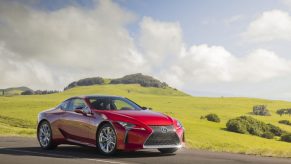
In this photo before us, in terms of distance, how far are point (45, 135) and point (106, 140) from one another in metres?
3.04

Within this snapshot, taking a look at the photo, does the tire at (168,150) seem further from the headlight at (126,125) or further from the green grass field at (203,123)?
the green grass field at (203,123)

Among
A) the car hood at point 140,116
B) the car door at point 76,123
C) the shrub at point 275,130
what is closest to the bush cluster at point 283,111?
the shrub at point 275,130

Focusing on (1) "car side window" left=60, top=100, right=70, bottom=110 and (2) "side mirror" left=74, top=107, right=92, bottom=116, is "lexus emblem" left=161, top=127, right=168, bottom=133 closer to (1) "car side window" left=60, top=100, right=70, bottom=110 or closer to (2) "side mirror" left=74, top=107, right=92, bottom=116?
(2) "side mirror" left=74, top=107, right=92, bottom=116

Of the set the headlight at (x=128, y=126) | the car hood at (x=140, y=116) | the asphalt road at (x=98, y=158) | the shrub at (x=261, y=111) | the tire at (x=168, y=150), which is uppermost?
the shrub at (x=261, y=111)

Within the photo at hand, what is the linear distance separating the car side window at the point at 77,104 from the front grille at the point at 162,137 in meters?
2.41

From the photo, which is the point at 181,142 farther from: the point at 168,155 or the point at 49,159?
the point at 49,159

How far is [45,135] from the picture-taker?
15.0 m

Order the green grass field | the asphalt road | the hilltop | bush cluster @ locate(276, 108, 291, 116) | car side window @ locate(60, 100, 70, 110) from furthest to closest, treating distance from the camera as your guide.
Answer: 1. bush cluster @ locate(276, 108, 291, 116)
2. the hilltop
3. the green grass field
4. car side window @ locate(60, 100, 70, 110)
5. the asphalt road

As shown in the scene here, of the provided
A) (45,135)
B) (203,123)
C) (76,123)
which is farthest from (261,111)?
(76,123)

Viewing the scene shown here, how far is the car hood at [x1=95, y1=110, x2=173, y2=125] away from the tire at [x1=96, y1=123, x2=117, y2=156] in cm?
29

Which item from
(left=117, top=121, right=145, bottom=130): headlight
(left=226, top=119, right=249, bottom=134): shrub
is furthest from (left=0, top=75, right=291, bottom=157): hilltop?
(left=117, top=121, right=145, bottom=130): headlight

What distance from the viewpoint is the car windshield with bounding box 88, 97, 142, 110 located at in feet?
44.2

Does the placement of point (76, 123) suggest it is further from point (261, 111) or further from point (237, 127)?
point (261, 111)

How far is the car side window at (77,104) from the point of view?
45.1ft
